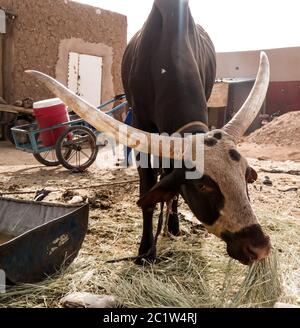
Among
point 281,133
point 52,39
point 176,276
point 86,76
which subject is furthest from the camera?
point 281,133

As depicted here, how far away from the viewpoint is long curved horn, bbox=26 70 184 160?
1.94 m

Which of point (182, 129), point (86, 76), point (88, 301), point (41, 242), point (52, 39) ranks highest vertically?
point (52, 39)

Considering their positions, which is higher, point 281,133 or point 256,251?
point 256,251

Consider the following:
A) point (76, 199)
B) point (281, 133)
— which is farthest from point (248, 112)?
point (281, 133)

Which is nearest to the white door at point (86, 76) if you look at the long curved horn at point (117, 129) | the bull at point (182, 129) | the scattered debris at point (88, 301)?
the bull at point (182, 129)

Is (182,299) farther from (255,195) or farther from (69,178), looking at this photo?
(69,178)

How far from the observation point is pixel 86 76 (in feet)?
30.6

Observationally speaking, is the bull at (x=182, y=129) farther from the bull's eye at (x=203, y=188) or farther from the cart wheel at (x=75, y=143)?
the cart wheel at (x=75, y=143)

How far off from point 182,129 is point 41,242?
1023mm

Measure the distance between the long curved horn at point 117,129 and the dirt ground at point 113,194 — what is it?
112 cm

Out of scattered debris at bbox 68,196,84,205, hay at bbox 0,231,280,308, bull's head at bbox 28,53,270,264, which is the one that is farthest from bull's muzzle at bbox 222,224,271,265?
scattered debris at bbox 68,196,84,205

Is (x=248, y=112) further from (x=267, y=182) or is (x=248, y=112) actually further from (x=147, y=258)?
(x=267, y=182)
